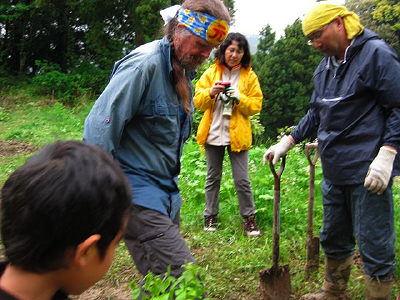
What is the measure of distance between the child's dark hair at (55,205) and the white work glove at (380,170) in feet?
5.97

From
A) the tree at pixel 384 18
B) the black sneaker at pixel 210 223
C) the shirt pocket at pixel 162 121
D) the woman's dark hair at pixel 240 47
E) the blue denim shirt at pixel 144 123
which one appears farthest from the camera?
the tree at pixel 384 18

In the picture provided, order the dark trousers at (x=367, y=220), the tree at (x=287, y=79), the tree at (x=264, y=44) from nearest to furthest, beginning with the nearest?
1. the dark trousers at (x=367, y=220)
2. the tree at (x=287, y=79)
3. the tree at (x=264, y=44)

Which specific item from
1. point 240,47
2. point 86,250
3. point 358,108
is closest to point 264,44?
point 240,47

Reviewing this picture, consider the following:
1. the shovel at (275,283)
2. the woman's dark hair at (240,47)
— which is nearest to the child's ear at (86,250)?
the shovel at (275,283)

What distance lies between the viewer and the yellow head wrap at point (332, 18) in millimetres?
2768

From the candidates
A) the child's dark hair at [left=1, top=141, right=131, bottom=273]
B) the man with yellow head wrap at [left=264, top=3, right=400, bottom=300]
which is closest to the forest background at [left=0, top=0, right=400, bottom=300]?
the man with yellow head wrap at [left=264, top=3, right=400, bottom=300]

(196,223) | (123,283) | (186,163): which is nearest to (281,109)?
(186,163)

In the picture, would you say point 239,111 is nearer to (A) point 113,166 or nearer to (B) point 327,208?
(B) point 327,208

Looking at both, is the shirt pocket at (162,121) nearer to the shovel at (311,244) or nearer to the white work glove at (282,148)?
the white work glove at (282,148)

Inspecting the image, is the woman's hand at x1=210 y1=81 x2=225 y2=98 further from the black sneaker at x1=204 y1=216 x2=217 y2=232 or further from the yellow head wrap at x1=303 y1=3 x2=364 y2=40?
the yellow head wrap at x1=303 y1=3 x2=364 y2=40

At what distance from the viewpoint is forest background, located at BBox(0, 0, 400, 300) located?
13.3 ft

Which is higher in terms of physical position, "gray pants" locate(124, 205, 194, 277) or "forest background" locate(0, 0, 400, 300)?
"gray pants" locate(124, 205, 194, 277)

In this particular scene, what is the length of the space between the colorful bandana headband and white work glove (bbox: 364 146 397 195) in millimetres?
1106

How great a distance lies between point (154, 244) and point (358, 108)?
1423 millimetres
